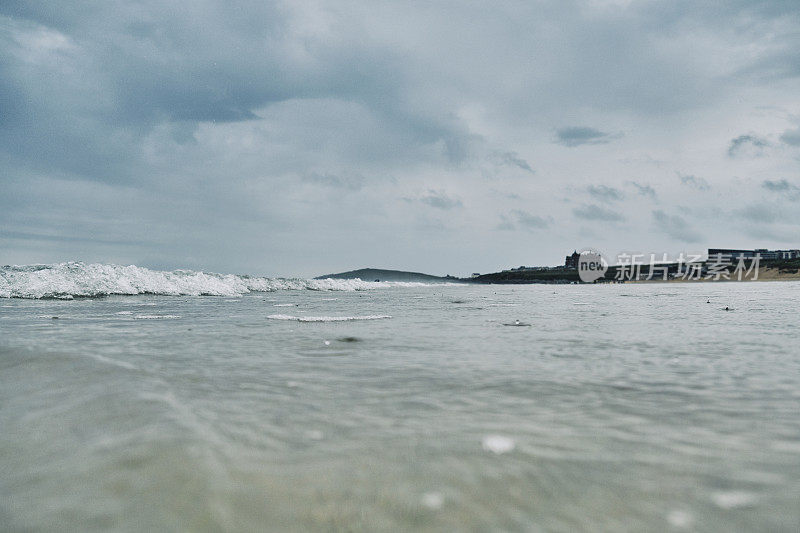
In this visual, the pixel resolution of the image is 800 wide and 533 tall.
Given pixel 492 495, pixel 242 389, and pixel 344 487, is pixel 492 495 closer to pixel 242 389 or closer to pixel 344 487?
pixel 344 487

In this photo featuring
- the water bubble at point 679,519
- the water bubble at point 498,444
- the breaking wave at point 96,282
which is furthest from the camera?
the breaking wave at point 96,282

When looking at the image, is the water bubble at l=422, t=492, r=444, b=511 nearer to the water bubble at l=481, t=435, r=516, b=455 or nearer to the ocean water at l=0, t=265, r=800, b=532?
the ocean water at l=0, t=265, r=800, b=532

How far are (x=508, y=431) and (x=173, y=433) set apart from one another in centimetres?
163

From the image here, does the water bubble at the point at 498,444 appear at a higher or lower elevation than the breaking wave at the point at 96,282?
higher

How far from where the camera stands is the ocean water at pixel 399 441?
1440mm

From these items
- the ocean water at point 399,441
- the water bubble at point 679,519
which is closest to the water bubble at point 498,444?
the ocean water at point 399,441

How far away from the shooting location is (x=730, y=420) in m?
2.32

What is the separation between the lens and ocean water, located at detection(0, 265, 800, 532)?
4.73ft

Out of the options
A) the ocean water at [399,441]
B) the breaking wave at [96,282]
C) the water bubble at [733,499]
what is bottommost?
the breaking wave at [96,282]

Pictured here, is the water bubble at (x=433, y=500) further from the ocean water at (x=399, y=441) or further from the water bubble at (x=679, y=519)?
the water bubble at (x=679, y=519)

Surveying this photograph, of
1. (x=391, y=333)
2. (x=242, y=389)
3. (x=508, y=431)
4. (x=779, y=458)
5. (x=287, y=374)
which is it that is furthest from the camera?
(x=391, y=333)

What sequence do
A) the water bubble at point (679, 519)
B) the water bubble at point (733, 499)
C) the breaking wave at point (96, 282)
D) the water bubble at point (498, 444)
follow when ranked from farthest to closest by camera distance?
the breaking wave at point (96, 282) < the water bubble at point (498, 444) < the water bubble at point (733, 499) < the water bubble at point (679, 519)

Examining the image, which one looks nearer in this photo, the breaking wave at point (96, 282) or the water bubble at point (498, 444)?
the water bubble at point (498, 444)

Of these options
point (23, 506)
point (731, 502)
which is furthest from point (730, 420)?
point (23, 506)
